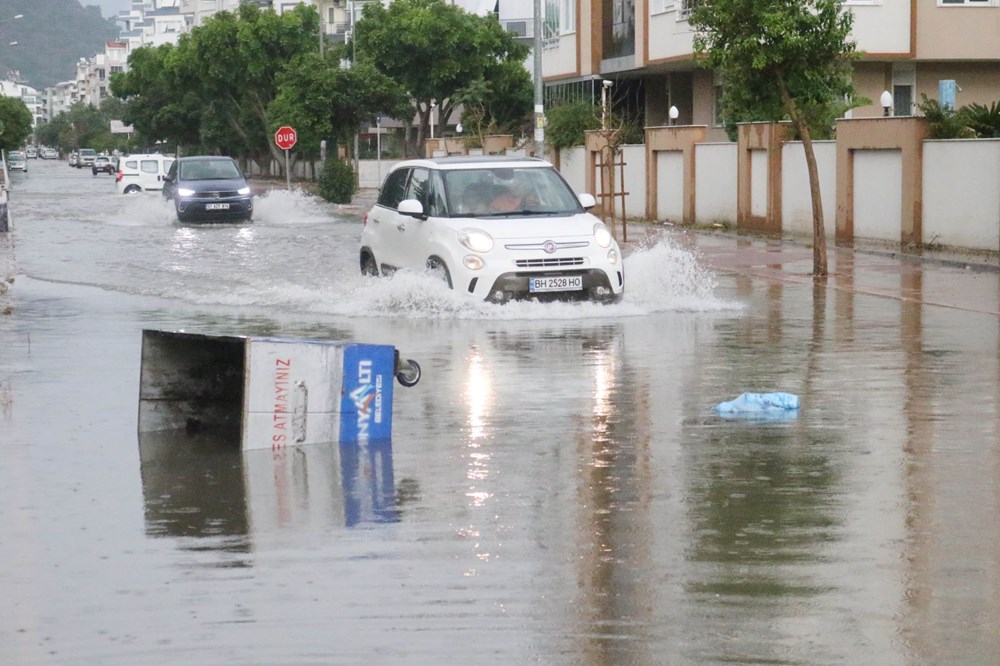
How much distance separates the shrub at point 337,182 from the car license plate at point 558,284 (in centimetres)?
3760

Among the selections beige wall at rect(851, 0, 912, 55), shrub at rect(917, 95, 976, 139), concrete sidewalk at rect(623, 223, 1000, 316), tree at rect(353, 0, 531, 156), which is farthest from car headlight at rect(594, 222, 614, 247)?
tree at rect(353, 0, 531, 156)

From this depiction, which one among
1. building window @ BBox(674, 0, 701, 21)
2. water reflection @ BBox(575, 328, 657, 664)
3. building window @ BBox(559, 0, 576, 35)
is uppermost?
building window @ BBox(559, 0, 576, 35)

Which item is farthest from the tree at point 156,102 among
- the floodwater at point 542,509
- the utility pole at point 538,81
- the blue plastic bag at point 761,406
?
the blue plastic bag at point 761,406

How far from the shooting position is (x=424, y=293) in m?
16.3

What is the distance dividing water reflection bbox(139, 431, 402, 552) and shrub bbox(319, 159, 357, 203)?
43.8 m

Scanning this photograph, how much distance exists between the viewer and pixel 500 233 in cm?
1599

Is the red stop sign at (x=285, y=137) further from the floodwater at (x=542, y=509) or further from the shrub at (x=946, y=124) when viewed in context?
the floodwater at (x=542, y=509)

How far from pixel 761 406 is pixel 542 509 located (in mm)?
3047

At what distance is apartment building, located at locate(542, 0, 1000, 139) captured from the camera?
3862 cm

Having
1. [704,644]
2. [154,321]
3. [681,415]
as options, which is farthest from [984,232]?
[704,644]

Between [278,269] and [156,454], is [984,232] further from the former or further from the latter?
[156,454]

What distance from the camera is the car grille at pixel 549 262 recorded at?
52.0 feet

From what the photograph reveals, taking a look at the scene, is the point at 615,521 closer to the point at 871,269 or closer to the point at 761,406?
the point at 761,406

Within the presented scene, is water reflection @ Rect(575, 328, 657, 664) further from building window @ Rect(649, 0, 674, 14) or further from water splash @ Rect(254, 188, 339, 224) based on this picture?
building window @ Rect(649, 0, 674, 14)
